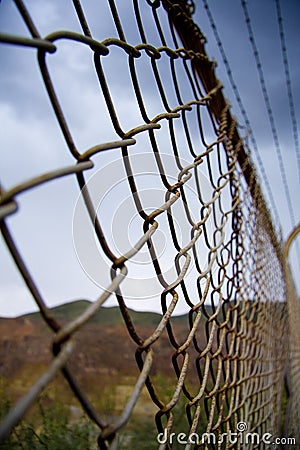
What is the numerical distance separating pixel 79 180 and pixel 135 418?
1847mm

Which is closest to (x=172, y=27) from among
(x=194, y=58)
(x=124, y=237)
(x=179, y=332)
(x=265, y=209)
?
(x=194, y=58)

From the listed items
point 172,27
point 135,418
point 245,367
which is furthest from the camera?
point 135,418

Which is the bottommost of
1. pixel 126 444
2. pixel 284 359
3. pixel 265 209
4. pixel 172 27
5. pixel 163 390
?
pixel 126 444

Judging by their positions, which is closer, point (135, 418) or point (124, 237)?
point (124, 237)

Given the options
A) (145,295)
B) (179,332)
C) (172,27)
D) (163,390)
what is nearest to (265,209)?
(179,332)

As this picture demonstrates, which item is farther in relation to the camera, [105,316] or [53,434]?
[105,316]

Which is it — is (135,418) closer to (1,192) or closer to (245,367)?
(245,367)

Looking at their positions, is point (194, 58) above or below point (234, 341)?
above

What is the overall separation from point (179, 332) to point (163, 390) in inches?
8.6

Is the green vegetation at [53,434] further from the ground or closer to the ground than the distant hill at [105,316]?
closer to the ground

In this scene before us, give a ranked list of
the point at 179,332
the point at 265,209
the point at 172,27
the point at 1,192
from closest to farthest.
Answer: the point at 1,192, the point at 172,27, the point at 265,209, the point at 179,332

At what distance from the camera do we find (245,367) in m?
0.91

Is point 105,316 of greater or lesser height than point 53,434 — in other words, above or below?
above

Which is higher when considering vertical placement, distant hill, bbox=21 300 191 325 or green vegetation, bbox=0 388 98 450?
distant hill, bbox=21 300 191 325
